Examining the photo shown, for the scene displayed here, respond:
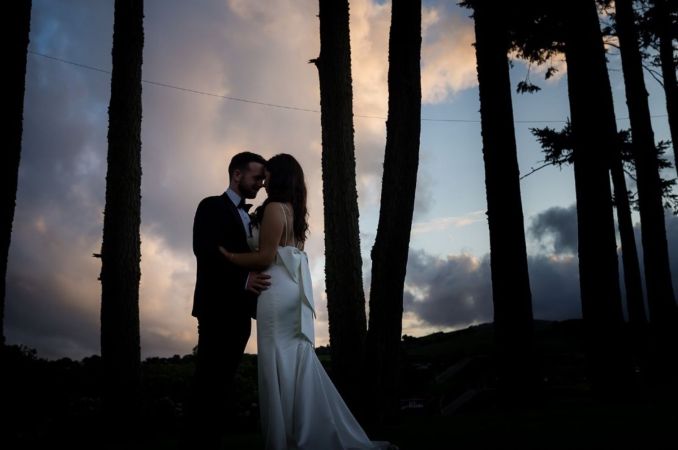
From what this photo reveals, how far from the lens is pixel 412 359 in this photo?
57.3 ft

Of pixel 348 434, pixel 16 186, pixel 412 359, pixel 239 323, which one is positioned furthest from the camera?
pixel 412 359

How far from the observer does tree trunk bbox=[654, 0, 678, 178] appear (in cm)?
1795

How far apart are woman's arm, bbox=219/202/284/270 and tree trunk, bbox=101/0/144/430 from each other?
470cm

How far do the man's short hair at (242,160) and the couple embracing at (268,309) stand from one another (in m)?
0.30

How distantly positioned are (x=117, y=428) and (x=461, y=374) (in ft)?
29.4

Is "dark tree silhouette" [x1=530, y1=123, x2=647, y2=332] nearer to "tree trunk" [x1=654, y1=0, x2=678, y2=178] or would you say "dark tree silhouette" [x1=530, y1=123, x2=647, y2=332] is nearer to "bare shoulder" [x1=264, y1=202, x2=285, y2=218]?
"tree trunk" [x1=654, y1=0, x2=678, y2=178]

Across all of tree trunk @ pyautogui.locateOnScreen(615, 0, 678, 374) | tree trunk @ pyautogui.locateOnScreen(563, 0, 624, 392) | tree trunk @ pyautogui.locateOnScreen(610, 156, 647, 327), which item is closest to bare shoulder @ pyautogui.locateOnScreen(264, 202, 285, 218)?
tree trunk @ pyautogui.locateOnScreen(563, 0, 624, 392)

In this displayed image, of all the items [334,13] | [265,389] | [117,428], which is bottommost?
[117,428]

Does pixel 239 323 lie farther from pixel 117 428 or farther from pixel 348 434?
pixel 117 428

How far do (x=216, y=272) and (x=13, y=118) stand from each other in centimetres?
265

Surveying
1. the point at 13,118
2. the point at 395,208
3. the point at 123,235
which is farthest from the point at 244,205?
the point at 123,235

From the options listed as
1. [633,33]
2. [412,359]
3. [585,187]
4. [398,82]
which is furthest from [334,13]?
[633,33]

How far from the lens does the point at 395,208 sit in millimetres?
7766

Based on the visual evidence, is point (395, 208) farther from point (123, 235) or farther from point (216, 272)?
point (123, 235)
